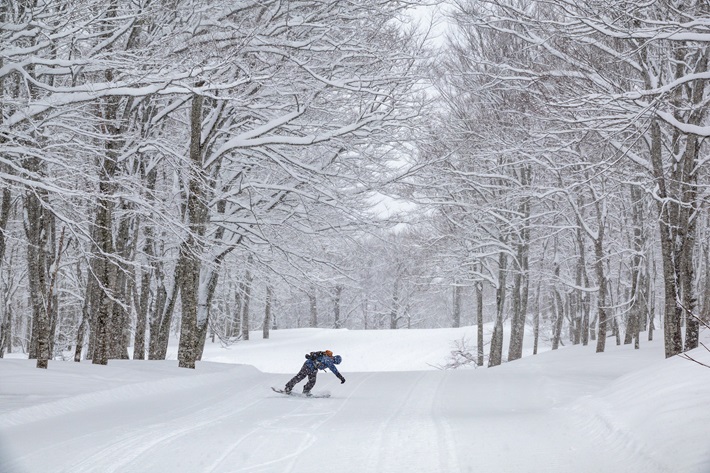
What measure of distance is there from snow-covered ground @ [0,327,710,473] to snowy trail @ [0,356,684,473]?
0.06ft

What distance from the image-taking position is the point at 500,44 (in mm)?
18250

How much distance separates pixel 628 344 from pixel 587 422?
16817 millimetres

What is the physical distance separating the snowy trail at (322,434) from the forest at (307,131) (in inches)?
95.8

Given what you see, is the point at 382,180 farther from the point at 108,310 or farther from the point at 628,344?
the point at 628,344

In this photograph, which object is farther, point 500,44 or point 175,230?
point 500,44

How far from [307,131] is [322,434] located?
1070cm

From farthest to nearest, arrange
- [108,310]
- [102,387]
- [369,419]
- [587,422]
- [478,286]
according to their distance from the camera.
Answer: [478,286] → [108,310] → [102,387] → [369,419] → [587,422]

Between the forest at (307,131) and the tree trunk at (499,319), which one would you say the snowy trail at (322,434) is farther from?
the tree trunk at (499,319)

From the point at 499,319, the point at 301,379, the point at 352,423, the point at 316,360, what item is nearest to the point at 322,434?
the point at 352,423

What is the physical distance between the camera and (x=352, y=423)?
8.51 meters

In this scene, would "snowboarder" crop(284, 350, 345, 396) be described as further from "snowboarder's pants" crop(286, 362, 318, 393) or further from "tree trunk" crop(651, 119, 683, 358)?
"tree trunk" crop(651, 119, 683, 358)

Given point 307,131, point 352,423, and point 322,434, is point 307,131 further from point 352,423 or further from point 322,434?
point 322,434

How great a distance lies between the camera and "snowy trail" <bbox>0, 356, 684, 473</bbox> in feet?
20.1

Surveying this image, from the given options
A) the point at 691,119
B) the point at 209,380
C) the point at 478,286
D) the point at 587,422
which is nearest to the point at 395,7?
the point at 691,119
